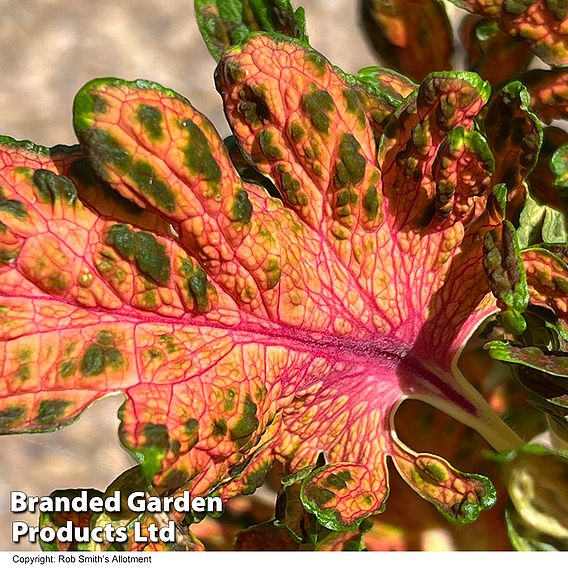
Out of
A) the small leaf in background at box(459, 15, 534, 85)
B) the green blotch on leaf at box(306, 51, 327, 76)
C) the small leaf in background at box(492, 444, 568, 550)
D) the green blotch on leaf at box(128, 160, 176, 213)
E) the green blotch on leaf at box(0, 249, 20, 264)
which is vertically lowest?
the small leaf in background at box(492, 444, 568, 550)

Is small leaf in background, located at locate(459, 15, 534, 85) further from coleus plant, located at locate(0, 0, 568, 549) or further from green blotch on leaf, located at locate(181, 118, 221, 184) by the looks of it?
green blotch on leaf, located at locate(181, 118, 221, 184)

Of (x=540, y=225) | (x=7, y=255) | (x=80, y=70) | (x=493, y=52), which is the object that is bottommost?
(x=7, y=255)

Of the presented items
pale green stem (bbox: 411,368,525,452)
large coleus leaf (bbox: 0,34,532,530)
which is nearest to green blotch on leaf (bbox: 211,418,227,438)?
large coleus leaf (bbox: 0,34,532,530)

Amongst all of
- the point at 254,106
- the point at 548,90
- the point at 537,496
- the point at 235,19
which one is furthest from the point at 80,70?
the point at 537,496

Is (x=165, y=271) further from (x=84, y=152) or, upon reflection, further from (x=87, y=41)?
(x=87, y=41)

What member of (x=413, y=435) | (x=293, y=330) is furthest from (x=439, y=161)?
(x=413, y=435)

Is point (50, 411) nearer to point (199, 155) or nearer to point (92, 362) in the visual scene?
point (92, 362)

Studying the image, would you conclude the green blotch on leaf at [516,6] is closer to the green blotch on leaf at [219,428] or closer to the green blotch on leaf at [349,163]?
the green blotch on leaf at [349,163]
